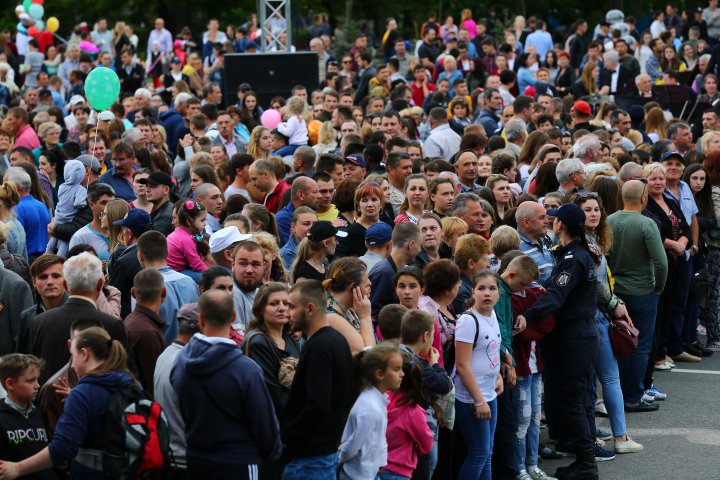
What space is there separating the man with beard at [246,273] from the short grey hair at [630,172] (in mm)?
4888

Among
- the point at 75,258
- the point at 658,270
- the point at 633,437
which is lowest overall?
the point at 633,437

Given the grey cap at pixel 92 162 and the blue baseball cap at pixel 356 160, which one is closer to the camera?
the blue baseball cap at pixel 356 160

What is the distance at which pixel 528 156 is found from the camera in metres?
13.4

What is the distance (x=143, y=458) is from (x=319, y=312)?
1222 millimetres

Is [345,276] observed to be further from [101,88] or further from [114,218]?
[101,88]

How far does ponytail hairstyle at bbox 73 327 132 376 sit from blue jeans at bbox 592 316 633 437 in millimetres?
4498

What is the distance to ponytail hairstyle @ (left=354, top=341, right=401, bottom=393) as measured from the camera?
6.59 metres

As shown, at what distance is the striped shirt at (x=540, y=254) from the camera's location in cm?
929

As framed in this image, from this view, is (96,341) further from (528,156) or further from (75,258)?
(528,156)

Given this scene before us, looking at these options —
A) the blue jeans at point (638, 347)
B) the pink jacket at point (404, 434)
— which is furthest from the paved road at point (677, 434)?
the pink jacket at point (404, 434)

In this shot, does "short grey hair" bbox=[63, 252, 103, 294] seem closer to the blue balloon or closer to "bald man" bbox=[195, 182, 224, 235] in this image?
"bald man" bbox=[195, 182, 224, 235]

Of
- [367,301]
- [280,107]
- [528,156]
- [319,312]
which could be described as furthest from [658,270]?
[280,107]

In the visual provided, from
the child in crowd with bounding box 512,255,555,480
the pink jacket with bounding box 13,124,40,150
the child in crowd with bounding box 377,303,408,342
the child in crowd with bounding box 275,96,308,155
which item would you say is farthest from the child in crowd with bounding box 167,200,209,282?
the pink jacket with bounding box 13,124,40,150

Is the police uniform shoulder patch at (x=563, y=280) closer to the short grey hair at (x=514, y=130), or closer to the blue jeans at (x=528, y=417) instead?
the blue jeans at (x=528, y=417)
